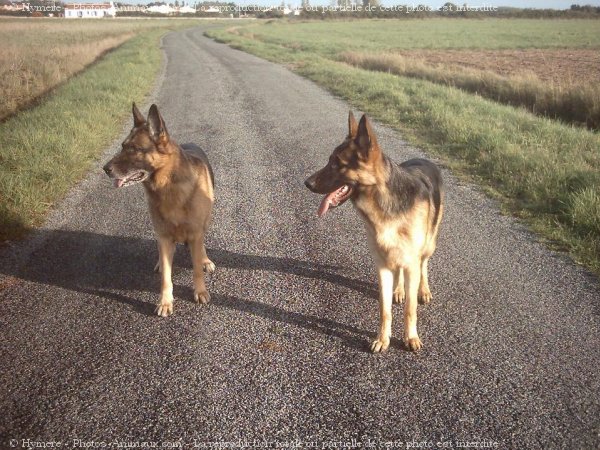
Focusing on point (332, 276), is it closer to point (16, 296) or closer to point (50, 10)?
point (16, 296)

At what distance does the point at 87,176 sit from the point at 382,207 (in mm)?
6285

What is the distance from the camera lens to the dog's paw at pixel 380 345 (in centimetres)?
Answer: 359

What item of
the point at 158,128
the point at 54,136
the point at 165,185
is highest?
the point at 158,128

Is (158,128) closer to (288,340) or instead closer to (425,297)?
(288,340)

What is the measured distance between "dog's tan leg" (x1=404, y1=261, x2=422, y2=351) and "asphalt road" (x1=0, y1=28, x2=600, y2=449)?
4.3 inches

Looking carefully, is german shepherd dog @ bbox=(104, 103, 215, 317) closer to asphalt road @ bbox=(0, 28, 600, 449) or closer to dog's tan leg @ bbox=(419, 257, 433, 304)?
asphalt road @ bbox=(0, 28, 600, 449)

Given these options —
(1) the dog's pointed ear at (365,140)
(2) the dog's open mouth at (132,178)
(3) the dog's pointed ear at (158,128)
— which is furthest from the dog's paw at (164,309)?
(1) the dog's pointed ear at (365,140)

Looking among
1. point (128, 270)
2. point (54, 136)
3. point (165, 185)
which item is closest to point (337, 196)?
point (165, 185)

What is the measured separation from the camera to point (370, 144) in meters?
3.25

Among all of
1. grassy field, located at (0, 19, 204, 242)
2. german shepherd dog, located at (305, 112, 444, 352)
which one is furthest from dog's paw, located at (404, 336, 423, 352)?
grassy field, located at (0, 19, 204, 242)

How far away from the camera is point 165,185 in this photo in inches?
160

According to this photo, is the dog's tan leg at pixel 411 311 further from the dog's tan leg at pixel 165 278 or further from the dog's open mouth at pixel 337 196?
the dog's tan leg at pixel 165 278

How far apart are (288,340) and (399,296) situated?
126 cm

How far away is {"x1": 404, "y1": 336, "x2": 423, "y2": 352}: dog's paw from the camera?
3580 mm
